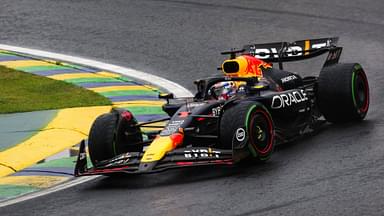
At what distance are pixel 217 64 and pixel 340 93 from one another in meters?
4.93

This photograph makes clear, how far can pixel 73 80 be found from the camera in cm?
1503

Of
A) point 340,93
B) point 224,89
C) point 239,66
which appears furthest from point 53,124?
point 340,93

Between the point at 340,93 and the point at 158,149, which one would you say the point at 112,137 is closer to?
the point at 158,149

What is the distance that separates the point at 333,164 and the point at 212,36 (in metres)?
8.27

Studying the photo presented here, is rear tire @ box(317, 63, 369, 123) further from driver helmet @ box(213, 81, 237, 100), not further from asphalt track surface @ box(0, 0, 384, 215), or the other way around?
driver helmet @ box(213, 81, 237, 100)

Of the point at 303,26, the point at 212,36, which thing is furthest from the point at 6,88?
the point at 303,26

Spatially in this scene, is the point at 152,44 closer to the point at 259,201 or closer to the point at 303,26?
the point at 303,26

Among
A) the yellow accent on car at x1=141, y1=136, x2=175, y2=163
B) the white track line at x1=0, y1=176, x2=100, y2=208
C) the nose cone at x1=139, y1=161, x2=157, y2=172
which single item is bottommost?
the white track line at x1=0, y1=176, x2=100, y2=208

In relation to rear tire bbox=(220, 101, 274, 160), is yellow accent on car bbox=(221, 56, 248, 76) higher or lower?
higher

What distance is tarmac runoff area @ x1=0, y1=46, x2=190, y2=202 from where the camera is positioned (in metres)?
10.5

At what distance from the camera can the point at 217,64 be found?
623 inches

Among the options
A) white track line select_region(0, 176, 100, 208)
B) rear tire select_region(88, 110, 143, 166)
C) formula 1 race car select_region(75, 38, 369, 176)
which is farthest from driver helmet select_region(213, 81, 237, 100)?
white track line select_region(0, 176, 100, 208)

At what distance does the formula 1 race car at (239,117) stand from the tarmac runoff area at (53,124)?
780 millimetres

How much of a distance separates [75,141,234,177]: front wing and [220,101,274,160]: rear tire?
0.60ft
